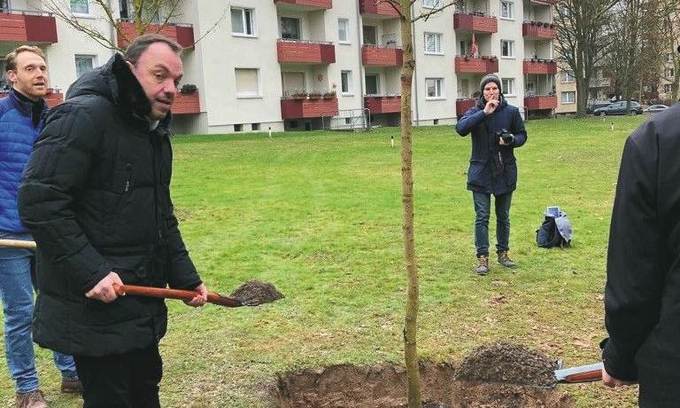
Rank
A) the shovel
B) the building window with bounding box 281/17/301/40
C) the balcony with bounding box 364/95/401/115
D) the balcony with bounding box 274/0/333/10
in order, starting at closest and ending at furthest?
the shovel, the balcony with bounding box 274/0/333/10, the building window with bounding box 281/17/301/40, the balcony with bounding box 364/95/401/115

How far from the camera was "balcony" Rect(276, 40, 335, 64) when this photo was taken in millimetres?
33312

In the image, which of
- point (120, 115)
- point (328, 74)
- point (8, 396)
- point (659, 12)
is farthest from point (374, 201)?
point (659, 12)

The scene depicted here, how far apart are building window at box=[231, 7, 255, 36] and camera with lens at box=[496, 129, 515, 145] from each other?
87.9 ft

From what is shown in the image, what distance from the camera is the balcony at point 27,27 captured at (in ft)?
78.6

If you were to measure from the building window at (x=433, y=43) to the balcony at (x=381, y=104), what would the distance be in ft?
19.1

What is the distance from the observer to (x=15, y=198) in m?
3.96

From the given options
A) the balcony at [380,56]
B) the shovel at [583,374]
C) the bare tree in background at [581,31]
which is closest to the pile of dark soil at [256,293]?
the shovel at [583,374]

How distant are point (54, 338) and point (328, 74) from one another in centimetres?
3438

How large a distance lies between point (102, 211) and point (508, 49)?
174 feet

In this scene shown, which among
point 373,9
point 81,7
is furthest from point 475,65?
point 81,7

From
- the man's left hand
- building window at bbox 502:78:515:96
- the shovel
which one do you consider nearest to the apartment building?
building window at bbox 502:78:515:96

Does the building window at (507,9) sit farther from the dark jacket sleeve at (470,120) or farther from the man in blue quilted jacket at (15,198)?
the man in blue quilted jacket at (15,198)

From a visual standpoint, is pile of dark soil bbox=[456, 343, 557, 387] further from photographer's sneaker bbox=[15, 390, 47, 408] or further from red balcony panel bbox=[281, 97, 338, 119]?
red balcony panel bbox=[281, 97, 338, 119]

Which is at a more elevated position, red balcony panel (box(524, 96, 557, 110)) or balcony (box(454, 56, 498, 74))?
balcony (box(454, 56, 498, 74))
